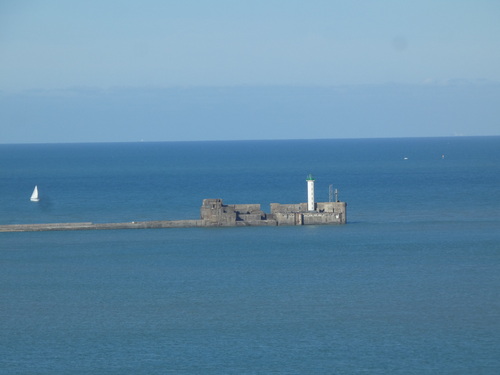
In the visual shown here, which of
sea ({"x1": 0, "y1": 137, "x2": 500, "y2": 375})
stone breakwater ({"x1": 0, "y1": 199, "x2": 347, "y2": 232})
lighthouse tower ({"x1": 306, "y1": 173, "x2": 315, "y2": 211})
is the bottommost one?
sea ({"x1": 0, "y1": 137, "x2": 500, "y2": 375})

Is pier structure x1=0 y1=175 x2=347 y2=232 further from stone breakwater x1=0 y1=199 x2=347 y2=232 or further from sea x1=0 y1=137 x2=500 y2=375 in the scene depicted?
sea x1=0 y1=137 x2=500 y2=375

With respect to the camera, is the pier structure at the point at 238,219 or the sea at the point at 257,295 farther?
the pier structure at the point at 238,219

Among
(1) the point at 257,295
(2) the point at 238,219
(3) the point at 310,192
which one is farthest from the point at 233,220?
(1) the point at 257,295

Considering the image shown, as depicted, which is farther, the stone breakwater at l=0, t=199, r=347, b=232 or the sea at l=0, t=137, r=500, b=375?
the stone breakwater at l=0, t=199, r=347, b=232

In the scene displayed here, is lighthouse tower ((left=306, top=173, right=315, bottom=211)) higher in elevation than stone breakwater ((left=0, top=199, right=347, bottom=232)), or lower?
higher

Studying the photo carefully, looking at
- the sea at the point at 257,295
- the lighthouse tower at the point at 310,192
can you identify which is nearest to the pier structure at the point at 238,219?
the lighthouse tower at the point at 310,192

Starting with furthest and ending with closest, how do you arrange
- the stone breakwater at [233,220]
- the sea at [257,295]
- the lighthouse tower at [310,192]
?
the lighthouse tower at [310,192], the stone breakwater at [233,220], the sea at [257,295]

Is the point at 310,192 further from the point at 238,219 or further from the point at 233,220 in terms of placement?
the point at 233,220

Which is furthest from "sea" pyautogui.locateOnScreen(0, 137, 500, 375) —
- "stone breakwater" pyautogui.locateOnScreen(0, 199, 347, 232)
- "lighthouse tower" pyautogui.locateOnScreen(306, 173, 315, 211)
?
"lighthouse tower" pyautogui.locateOnScreen(306, 173, 315, 211)

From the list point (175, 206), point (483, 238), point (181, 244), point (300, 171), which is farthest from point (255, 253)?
point (300, 171)

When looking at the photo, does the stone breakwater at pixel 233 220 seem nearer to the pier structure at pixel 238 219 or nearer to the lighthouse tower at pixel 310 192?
the pier structure at pixel 238 219

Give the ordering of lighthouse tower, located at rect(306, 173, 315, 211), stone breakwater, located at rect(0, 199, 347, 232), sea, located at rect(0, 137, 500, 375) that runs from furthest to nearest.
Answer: lighthouse tower, located at rect(306, 173, 315, 211), stone breakwater, located at rect(0, 199, 347, 232), sea, located at rect(0, 137, 500, 375)

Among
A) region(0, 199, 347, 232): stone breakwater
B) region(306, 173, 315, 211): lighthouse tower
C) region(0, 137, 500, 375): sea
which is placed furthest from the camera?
region(306, 173, 315, 211): lighthouse tower

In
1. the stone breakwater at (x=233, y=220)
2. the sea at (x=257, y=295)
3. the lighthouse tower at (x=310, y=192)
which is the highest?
the lighthouse tower at (x=310, y=192)
